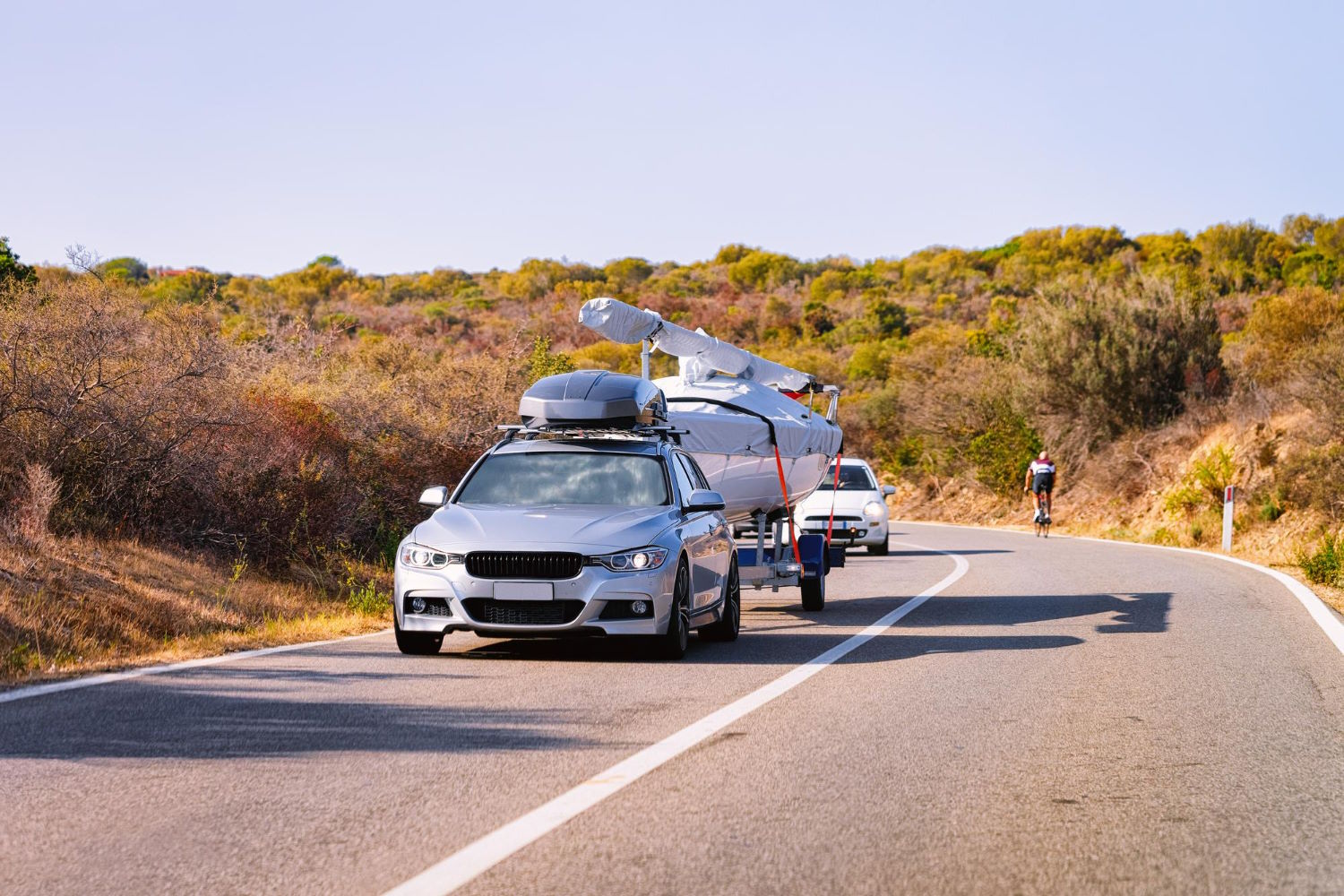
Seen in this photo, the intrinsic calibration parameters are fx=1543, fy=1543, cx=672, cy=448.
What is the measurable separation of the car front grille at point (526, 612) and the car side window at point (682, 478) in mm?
1737

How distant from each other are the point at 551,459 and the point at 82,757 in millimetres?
5747

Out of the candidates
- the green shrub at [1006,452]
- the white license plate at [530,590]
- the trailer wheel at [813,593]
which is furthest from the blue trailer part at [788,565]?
the green shrub at [1006,452]

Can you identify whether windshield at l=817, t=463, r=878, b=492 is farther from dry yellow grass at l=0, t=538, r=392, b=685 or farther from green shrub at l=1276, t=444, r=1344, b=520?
dry yellow grass at l=0, t=538, r=392, b=685

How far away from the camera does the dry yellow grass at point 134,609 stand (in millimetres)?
10422

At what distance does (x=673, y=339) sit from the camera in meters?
16.4

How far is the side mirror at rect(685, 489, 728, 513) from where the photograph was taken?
11.6 meters

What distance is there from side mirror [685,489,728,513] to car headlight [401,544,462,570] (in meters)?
1.89

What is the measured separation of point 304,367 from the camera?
68.9ft

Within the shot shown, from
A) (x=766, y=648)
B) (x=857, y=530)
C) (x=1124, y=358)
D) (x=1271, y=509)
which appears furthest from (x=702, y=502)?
(x=1124, y=358)

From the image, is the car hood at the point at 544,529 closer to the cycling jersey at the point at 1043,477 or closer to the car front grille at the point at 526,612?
the car front grille at the point at 526,612

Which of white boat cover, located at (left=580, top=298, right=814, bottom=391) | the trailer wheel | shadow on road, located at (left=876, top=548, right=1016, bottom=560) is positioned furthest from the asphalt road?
shadow on road, located at (left=876, top=548, right=1016, bottom=560)

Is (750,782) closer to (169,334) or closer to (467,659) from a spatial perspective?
(467,659)

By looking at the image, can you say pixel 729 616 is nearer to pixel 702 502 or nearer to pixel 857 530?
pixel 702 502

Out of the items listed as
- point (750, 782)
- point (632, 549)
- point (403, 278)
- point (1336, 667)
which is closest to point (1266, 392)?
point (1336, 667)
